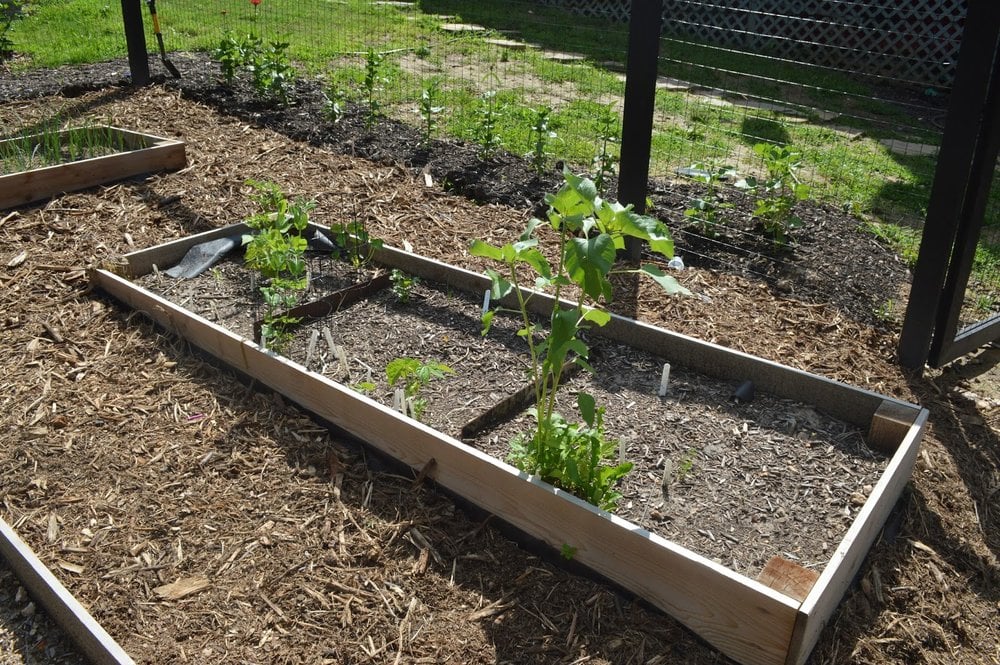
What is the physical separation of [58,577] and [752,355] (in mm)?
2855

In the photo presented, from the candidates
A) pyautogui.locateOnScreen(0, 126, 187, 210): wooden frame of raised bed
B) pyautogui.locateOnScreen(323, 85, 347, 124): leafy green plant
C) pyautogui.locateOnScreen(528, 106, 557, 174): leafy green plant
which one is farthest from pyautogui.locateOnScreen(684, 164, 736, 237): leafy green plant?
pyautogui.locateOnScreen(0, 126, 187, 210): wooden frame of raised bed

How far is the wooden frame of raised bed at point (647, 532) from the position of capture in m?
2.28

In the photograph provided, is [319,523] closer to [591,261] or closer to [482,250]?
[482,250]

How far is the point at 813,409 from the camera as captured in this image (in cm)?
337

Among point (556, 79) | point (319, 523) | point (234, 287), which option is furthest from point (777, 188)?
point (556, 79)

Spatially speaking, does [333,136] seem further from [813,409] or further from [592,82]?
[813,409]

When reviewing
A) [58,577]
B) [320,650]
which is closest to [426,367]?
[320,650]

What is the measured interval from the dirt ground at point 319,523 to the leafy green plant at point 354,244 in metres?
1.01

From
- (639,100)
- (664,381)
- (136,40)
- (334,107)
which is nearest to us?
(664,381)

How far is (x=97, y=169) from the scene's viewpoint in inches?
215

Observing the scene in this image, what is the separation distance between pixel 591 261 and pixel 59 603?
1.90 m

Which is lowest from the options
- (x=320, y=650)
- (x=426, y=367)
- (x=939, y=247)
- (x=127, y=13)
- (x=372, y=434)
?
(x=320, y=650)

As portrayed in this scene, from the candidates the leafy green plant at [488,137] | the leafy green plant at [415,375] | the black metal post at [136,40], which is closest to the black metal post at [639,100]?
the leafy green plant at [415,375]

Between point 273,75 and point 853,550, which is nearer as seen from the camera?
point 853,550
